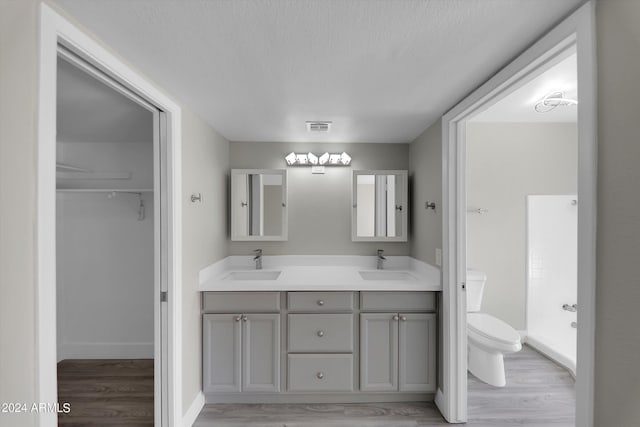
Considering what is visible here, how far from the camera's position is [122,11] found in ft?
3.59

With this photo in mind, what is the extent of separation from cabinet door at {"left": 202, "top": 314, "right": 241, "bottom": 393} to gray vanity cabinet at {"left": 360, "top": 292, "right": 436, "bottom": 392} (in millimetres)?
956

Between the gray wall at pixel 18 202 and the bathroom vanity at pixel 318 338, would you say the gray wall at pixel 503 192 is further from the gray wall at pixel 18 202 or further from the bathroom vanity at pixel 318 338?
the gray wall at pixel 18 202

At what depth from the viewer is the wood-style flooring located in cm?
209

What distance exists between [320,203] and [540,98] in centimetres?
207

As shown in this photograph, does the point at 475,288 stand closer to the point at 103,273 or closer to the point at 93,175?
the point at 103,273

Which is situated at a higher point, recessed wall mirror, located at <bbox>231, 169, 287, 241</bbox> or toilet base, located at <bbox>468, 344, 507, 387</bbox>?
recessed wall mirror, located at <bbox>231, 169, 287, 241</bbox>

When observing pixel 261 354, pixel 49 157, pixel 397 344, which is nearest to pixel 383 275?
pixel 397 344

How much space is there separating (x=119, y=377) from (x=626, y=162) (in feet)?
12.3

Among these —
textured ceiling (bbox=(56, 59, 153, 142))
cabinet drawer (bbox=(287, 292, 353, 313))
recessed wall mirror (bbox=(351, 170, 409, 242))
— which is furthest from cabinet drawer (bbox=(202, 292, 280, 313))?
textured ceiling (bbox=(56, 59, 153, 142))

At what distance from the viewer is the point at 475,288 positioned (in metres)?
2.87

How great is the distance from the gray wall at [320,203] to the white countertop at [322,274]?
0.28 ft

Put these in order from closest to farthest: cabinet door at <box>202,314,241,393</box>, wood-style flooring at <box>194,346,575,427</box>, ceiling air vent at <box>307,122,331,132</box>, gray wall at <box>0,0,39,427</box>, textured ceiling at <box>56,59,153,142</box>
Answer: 1. gray wall at <box>0,0,39,427</box>
2. textured ceiling at <box>56,59,153,142</box>
3. wood-style flooring at <box>194,346,575,427</box>
4. cabinet door at <box>202,314,241,393</box>
5. ceiling air vent at <box>307,122,331,132</box>

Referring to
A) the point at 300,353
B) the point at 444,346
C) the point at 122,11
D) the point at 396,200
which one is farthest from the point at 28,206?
the point at 396,200

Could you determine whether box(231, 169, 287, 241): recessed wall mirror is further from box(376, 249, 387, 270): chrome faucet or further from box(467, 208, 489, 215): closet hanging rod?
box(467, 208, 489, 215): closet hanging rod
